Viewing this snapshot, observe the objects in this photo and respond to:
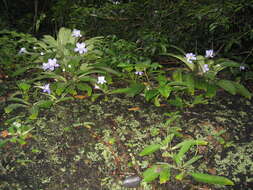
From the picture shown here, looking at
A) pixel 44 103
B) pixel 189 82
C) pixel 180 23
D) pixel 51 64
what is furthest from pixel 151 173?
pixel 180 23

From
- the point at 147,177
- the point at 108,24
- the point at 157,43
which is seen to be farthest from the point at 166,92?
the point at 108,24

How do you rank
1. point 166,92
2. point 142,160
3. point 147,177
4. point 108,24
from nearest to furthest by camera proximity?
point 147,177 < point 142,160 < point 166,92 < point 108,24

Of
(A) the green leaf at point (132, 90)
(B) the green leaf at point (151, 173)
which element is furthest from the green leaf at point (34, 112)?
(B) the green leaf at point (151, 173)

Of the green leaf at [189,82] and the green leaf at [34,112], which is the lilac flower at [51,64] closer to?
the green leaf at [34,112]

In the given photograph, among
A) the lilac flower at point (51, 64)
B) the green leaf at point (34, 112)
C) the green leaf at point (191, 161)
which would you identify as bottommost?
the green leaf at point (191, 161)

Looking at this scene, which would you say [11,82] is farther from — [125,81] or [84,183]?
[84,183]

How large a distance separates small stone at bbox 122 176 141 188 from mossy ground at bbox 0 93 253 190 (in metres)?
0.04

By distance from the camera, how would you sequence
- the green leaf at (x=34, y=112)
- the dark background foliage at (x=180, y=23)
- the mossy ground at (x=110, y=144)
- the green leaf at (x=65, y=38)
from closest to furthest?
the mossy ground at (x=110, y=144), the green leaf at (x=34, y=112), the dark background foliage at (x=180, y=23), the green leaf at (x=65, y=38)

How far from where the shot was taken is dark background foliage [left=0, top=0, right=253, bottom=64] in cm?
260

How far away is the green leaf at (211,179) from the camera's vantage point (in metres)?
1.53

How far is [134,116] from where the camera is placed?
211 cm

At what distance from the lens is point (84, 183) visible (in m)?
1.61

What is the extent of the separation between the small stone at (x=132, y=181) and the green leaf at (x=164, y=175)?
0.49 ft

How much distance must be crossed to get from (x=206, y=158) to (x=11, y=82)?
1954 mm
